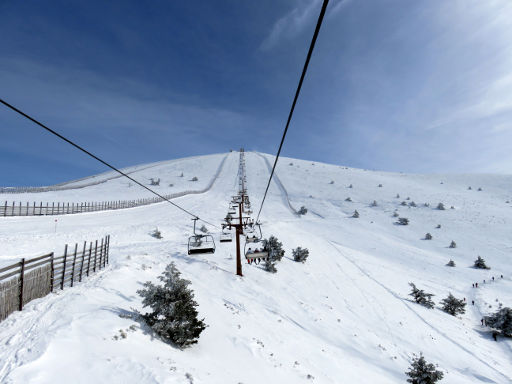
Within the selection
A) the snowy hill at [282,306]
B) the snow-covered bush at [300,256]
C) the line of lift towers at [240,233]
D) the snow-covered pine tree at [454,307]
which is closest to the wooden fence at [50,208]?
the snowy hill at [282,306]

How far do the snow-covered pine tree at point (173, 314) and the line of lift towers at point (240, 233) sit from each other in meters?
5.46

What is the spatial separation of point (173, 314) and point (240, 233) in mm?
11035

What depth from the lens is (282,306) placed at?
15039mm

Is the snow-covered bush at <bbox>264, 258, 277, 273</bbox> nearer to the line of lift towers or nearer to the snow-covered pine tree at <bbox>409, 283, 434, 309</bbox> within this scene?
the line of lift towers

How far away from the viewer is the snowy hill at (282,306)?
20.0ft

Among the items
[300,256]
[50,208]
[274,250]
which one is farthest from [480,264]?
[50,208]

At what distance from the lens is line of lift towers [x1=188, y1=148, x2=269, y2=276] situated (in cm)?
1722

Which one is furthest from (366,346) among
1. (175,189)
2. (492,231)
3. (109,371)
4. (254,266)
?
(175,189)

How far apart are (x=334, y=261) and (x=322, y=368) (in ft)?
61.3

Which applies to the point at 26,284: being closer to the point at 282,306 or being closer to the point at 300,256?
the point at 282,306

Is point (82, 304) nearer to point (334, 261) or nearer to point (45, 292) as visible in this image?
point (45, 292)

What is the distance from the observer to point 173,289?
861 centimetres

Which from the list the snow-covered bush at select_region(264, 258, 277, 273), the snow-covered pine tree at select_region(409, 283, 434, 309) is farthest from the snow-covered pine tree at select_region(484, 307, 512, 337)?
the snow-covered bush at select_region(264, 258, 277, 273)

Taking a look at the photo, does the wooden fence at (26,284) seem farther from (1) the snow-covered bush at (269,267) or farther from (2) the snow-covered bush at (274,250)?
(2) the snow-covered bush at (274,250)
